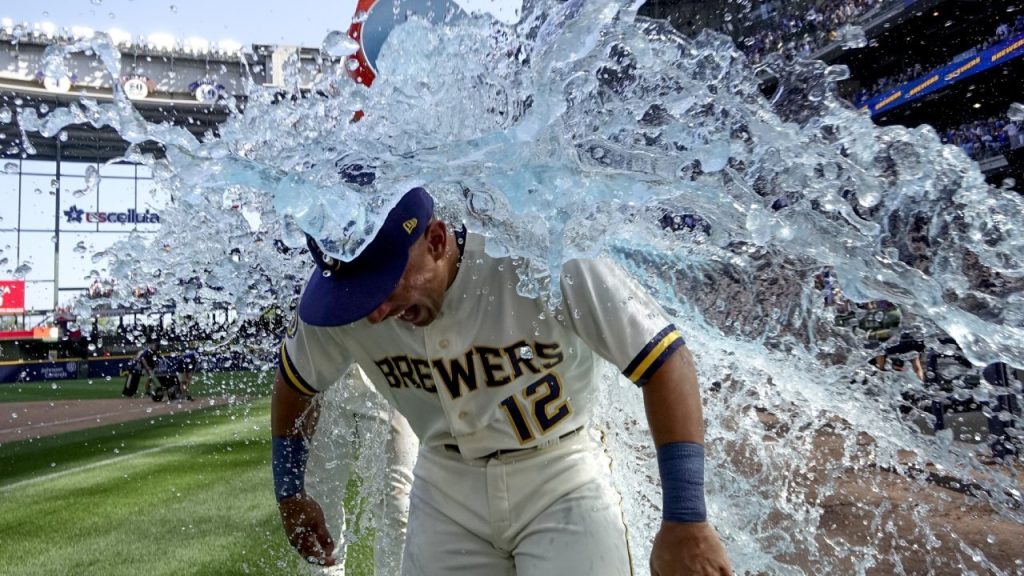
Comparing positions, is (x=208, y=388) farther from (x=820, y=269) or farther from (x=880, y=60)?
(x=820, y=269)

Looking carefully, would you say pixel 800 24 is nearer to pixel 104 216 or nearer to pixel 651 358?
pixel 651 358

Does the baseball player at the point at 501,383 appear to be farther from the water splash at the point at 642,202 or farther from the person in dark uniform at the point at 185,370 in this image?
the person in dark uniform at the point at 185,370

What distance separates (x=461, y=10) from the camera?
4.37m

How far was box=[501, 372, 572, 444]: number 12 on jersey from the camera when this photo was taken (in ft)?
6.09

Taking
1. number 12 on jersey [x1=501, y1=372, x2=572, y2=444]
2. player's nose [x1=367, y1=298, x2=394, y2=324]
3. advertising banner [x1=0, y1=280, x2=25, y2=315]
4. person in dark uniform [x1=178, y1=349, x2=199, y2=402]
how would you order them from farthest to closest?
advertising banner [x1=0, y1=280, x2=25, y2=315] < person in dark uniform [x1=178, y1=349, x2=199, y2=402] < number 12 on jersey [x1=501, y1=372, x2=572, y2=444] < player's nose [x1=367, y1=298, x2=394, y2=324]

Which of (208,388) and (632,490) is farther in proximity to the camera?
(208,388)

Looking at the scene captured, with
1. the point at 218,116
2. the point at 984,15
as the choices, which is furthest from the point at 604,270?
the point at 218,116

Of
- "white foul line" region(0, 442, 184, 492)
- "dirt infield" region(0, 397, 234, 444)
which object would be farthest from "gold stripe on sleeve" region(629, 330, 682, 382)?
"dirt infield" region(0, 397, 234, 444)

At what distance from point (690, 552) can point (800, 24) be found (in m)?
12.6

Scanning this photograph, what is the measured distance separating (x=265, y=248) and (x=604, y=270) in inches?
63.3

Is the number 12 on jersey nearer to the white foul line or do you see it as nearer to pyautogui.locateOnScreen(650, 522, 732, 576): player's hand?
pyautogui.locateOnScreen(650, 522, 732, 576): player's hand

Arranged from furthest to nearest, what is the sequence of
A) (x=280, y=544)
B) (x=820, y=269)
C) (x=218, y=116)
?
(x=218, y=116) < (x=280, y=544) < (x=820, y=269)

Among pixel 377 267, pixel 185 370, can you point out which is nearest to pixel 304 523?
pixel 377 267

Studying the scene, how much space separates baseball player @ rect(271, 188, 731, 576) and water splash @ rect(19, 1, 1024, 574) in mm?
82
